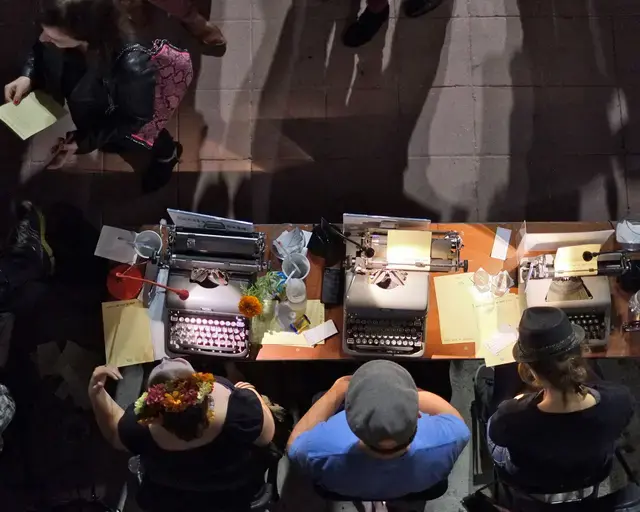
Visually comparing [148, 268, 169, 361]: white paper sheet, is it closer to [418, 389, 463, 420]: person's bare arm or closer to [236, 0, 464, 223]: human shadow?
[236, 0, 464, 223]: human shadow

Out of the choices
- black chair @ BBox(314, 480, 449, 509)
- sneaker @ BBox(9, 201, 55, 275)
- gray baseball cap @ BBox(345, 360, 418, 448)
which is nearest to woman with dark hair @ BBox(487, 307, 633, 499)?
black chair @ BBox(314, 480, 449, 509)

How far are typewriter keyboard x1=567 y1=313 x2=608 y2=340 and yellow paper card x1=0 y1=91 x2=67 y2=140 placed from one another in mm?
2698

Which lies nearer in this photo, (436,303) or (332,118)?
(436,303)

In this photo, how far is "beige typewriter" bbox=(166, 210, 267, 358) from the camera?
2.85 m

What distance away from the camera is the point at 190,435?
2648mm

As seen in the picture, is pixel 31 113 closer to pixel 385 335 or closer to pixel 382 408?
pixel 385 335

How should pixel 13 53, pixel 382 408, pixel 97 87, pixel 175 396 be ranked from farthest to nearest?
pixel 13 53 → pixel 97 87 → pixel 175 396 → pixel 382 408

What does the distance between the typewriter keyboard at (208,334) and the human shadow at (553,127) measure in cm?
175

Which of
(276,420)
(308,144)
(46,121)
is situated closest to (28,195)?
(46,121)

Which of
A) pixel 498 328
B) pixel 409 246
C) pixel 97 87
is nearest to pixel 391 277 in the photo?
pixel 409 246

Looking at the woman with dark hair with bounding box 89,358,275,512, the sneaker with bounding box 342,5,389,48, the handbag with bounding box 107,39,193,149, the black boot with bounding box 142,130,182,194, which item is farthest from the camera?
the sneaker with bounding box 342,5,389,48

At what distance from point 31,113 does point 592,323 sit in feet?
9.48

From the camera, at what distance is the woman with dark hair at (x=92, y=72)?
113 inches

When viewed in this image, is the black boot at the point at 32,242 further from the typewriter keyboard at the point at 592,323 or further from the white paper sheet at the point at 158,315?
the typewriter keyboard at the point at 592,323
